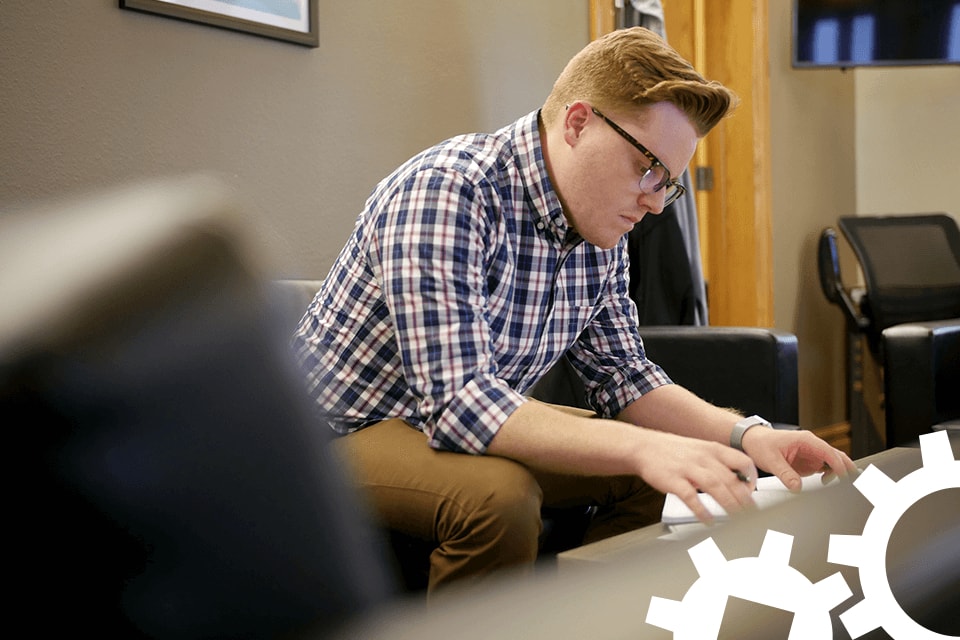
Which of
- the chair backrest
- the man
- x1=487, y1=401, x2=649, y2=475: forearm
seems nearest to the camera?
x1=487, y1=401, x2=649, y2=475: forearm

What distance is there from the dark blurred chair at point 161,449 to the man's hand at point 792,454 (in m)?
1.06

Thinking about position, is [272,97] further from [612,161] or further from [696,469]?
[696,469]

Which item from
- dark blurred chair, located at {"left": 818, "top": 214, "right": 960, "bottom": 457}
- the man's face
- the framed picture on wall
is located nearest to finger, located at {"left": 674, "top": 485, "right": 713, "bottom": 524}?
the man's face

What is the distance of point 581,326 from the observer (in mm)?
1589

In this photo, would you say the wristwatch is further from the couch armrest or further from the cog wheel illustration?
the cog wheel illustration

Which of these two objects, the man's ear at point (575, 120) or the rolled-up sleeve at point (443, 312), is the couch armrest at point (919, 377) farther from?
the rolled-up sleeve at point (443, 312)

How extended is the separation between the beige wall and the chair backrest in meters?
1.65

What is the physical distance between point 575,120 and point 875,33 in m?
3.14

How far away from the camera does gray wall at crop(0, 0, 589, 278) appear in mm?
1667

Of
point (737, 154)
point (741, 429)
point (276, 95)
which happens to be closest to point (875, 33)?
point (737, 154)

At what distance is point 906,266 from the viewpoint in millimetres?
3852

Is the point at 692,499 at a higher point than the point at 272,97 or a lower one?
lower

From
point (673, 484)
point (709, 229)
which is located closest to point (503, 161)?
point (673, 484)

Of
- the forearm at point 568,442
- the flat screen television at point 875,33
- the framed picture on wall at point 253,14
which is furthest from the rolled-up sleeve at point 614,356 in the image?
the flat screen television at point 875,33
